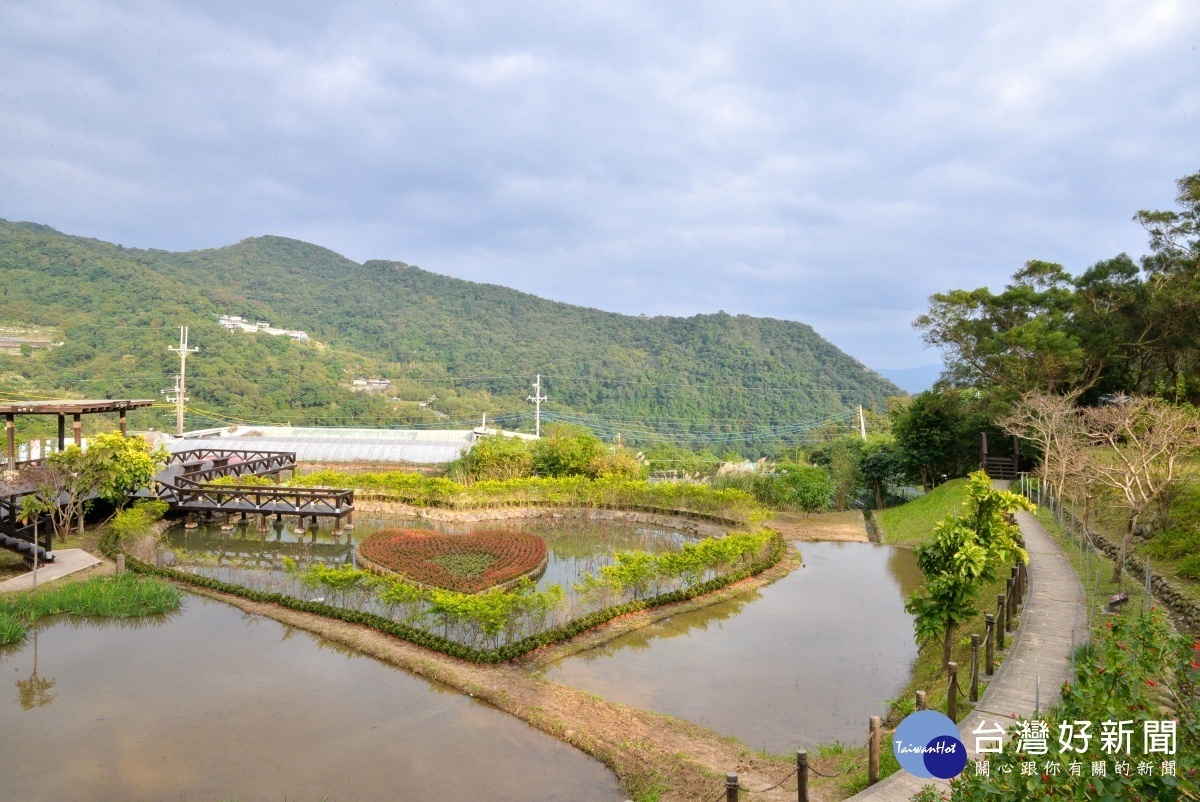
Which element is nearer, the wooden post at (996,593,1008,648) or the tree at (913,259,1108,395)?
the wooden post at (996,593,1008,648)

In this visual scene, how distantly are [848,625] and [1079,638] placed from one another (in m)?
3.83

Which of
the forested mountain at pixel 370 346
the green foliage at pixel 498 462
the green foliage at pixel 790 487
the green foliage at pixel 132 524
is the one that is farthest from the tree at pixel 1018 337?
the forested mountain at pixel 370 346

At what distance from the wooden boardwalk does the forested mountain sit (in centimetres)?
4313

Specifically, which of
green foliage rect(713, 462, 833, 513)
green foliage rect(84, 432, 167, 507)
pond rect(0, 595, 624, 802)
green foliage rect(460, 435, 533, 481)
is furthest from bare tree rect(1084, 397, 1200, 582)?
green foliage rect(84, 432, 167, 507)

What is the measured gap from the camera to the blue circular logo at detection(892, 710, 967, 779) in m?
4.12

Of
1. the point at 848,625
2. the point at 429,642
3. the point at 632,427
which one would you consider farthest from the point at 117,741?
the point at 632,427

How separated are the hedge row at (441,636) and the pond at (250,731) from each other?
0.80m

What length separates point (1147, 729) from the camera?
3.93 metres

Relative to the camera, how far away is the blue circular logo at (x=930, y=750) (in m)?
4.12

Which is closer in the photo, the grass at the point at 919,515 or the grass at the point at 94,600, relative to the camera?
the grass at the point at 94,600

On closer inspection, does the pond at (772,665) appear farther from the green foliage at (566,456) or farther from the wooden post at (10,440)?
the wooden post at (10,440)

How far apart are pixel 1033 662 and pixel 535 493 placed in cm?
1640

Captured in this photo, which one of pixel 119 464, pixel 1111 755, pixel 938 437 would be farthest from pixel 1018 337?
pixel 119 464

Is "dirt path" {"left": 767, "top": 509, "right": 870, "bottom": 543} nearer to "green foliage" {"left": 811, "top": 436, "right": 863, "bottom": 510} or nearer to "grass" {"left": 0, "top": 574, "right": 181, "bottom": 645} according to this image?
"green foliage" {"left": 811, "top": 436, "right": 863, "bottom": 510}
